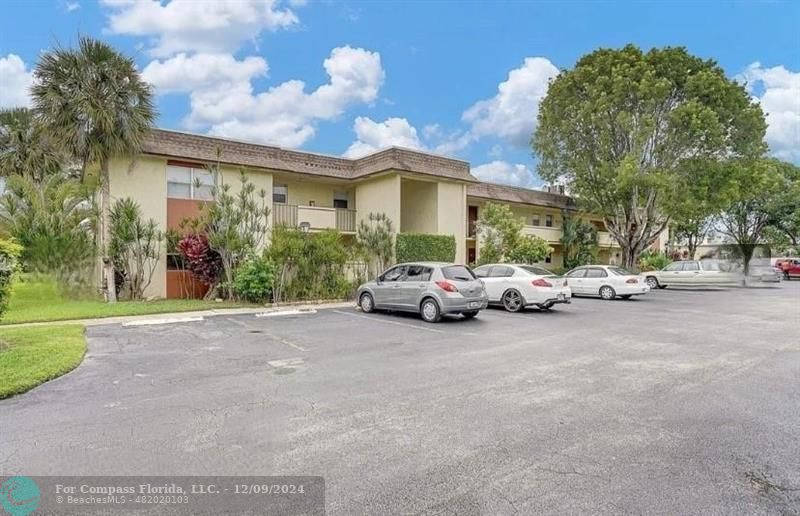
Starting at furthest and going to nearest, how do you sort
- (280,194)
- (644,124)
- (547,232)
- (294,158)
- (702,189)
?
(547,232) → (702,189) → (644,124) → (280,194) → (294,158)

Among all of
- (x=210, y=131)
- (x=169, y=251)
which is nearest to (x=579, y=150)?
(x=210, y=131)

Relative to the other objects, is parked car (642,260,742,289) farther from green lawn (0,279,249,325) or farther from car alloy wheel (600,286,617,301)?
green lawn (0,279,249,325)

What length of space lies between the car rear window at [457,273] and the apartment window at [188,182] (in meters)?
11.3

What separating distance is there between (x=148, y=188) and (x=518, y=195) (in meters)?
23.2

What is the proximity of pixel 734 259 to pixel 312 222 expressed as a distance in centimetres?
4153

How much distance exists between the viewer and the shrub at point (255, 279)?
53.5 ft

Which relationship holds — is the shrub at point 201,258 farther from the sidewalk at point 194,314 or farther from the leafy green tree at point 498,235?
the leafy green tree at point 498,235

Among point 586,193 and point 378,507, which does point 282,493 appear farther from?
point 586,193

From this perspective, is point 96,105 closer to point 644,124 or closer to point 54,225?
point 54,225

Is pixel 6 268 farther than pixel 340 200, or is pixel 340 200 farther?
pixel 340 200

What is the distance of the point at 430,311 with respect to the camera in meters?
12.4

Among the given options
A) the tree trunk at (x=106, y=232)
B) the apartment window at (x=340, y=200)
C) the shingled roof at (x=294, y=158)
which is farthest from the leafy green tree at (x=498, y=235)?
the tree trunk at (x=106, y=232)

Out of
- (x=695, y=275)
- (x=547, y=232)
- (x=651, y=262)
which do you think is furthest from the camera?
(x=651, y=262)

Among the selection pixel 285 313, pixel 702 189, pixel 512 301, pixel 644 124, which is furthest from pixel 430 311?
pixel 702 189
